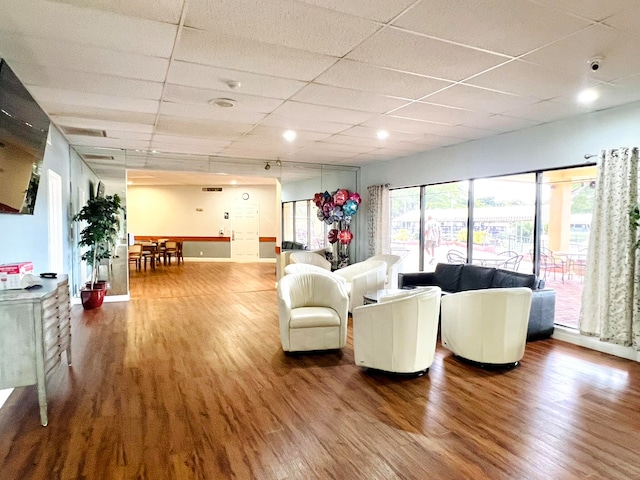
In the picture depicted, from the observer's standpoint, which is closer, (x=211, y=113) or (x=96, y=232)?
(x=211, y=113)

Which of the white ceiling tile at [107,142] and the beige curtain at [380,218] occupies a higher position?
the white ceiling tile at [107,142]

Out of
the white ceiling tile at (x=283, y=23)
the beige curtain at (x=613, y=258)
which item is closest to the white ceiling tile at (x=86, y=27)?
the white ceiling tile at (x=283, y=23)

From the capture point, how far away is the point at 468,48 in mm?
2748

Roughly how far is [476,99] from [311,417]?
340cm

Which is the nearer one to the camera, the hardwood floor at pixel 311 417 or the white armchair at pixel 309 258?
the hardwood floor at pixel 311 417

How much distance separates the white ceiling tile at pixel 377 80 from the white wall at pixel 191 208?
9903 millimetres

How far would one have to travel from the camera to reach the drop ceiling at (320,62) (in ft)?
7.52

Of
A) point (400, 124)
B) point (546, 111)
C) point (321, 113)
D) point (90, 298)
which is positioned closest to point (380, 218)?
point (400, 124)

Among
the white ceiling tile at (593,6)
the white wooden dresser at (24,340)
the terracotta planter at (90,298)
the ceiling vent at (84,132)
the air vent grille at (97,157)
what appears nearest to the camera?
the white ceiling tile at (593,6)

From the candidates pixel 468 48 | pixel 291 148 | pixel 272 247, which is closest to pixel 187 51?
pixel 468 48

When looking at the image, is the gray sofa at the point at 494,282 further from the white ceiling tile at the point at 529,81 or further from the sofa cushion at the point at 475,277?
the white ceiling tile at the point at 529,81

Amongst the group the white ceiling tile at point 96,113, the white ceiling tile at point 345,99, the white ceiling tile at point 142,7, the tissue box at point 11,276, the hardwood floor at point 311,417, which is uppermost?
the white ceiling tile at point 345,99

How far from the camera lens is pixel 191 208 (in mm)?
13422

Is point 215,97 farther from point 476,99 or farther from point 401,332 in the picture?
point 401,332
